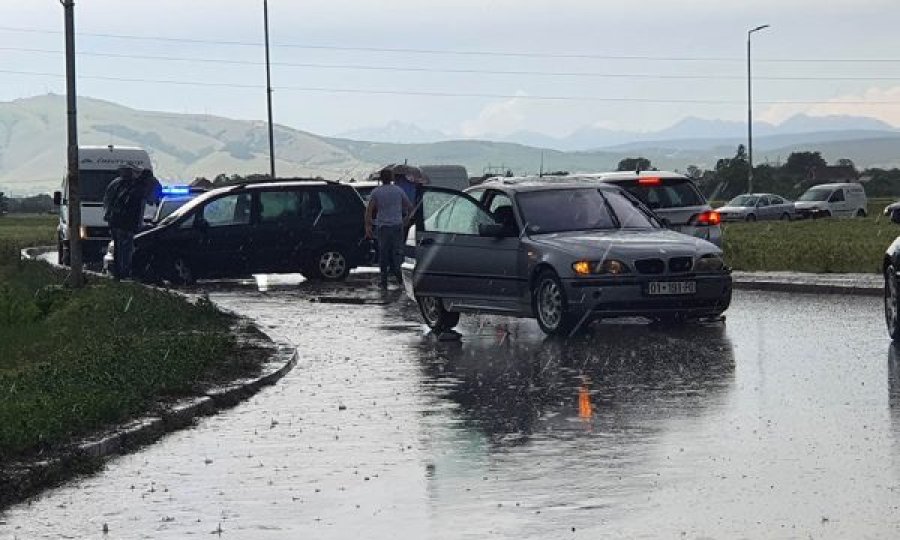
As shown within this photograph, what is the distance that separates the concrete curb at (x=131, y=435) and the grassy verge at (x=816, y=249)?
55.3ft

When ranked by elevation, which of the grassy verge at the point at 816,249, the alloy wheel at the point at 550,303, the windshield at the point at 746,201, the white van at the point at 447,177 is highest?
the white van at the point at 447,177

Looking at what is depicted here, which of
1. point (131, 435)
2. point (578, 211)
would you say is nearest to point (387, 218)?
point (578, 211)

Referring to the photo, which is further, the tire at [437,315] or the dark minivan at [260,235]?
the dark minivan at [260,235]

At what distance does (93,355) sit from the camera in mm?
16781

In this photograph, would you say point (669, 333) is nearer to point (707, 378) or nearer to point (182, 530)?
point (707, 378)

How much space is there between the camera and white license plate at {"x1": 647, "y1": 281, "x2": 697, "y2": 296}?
1942cm

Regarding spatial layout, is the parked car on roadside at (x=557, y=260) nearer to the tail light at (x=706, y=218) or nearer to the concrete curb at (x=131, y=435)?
→ the concrete curb at (x=131, y=435)

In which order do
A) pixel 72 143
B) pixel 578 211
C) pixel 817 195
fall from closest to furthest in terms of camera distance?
1. pixel 578 211
2. pixel 72 143
3. pixel 817 195

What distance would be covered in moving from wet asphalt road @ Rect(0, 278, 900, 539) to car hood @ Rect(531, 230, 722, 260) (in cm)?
94

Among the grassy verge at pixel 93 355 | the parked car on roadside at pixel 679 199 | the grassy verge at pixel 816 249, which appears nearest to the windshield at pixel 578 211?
the grassy verge at pixel 93 355

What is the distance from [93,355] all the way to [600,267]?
5239 mm

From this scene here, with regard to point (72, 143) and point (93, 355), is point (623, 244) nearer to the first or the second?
point (93, 355)

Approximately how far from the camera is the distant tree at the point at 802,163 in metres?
126

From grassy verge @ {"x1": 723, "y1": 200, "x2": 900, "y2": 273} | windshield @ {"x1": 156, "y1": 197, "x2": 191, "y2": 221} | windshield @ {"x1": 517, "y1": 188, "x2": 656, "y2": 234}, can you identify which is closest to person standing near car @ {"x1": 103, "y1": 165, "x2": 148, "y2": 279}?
grassy verge @ {"x1": 723, "y1": 200, "x2": 900, "y2": 273}
